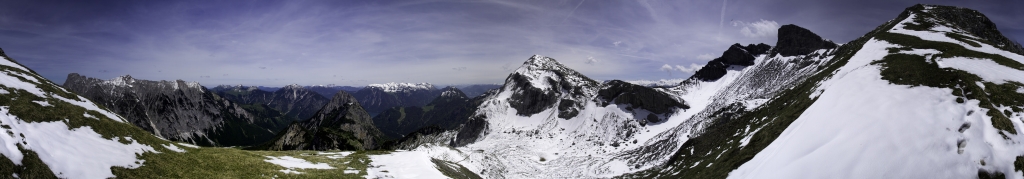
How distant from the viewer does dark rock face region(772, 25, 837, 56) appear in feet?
559

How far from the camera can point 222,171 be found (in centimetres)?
2528

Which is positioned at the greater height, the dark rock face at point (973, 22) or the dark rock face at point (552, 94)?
the dark rock face at point (973, 22)

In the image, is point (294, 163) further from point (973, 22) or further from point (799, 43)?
point (799, 43)

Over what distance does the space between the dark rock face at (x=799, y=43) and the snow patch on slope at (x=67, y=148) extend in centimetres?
21694

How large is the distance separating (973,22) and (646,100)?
3729 inches

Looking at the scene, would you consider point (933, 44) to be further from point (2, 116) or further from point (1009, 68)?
point (2, 116)

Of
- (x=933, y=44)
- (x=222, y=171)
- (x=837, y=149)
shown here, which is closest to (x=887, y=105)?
(x=837, y=149)

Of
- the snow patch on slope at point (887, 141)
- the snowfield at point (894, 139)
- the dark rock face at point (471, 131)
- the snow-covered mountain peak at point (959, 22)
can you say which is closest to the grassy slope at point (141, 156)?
the snow patch on slope at point (887, 141)

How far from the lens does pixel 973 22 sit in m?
97.3

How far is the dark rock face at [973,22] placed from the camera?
90.9 metres

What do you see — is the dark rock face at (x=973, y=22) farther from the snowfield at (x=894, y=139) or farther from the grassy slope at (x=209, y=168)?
the grassy slope at (x=209, y=168)

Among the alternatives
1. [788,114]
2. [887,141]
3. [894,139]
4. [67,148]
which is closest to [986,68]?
[788,114]

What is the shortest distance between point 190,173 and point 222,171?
2.33 m

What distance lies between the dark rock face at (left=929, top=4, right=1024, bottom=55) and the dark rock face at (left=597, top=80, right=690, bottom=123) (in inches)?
3152
